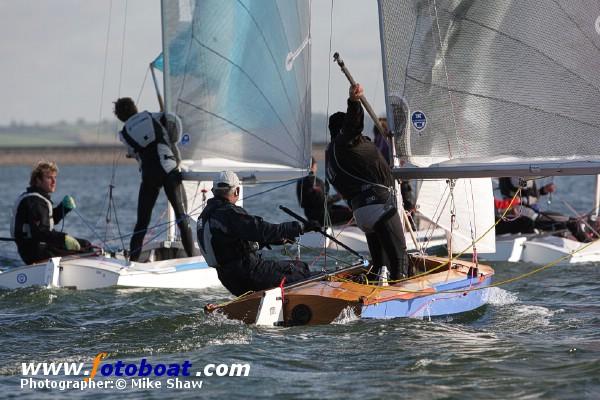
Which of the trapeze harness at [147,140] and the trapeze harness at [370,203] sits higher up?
the trapeze harness at [147,140]

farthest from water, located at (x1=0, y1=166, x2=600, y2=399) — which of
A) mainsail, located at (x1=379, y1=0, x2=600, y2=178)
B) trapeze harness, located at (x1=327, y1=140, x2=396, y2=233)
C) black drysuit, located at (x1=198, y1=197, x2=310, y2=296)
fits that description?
mainsail, located at (x1=379, y1=0, x2=600, y2=178)

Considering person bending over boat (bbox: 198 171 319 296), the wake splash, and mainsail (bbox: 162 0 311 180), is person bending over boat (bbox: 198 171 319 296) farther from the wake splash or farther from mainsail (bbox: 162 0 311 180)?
mainsail (bbox: 162 0 311 180)

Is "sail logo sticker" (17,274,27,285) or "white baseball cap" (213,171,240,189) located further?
"sail logo sticker" (17,274,27,285)

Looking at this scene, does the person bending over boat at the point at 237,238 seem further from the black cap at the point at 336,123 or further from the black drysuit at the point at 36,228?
the black drysuit at the point at 36,228

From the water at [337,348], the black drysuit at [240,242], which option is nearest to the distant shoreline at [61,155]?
the water at [337,348]

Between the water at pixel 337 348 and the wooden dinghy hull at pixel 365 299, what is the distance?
10 cm

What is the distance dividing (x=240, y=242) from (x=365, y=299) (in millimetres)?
984

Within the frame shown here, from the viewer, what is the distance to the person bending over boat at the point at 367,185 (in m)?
8.47

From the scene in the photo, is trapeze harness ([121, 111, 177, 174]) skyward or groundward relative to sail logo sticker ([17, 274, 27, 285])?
skyward

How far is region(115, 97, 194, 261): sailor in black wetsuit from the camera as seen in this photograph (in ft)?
38.4

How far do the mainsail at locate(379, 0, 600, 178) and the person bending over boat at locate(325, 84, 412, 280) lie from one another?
2.28 ft

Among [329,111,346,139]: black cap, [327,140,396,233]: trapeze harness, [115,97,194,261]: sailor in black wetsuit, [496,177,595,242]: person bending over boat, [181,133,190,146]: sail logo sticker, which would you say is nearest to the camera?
[327,140,396,233]: trapeze harness

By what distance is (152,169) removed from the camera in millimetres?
11781

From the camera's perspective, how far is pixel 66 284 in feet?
35.3
